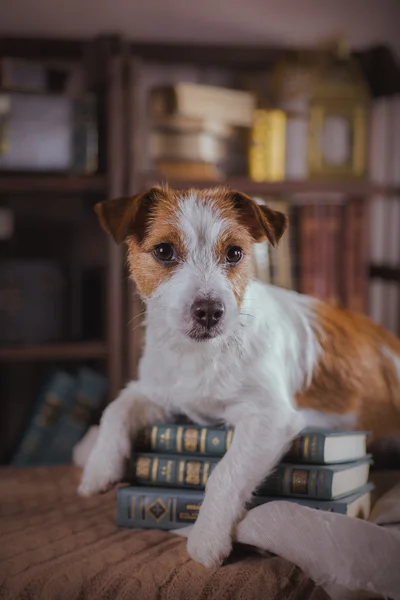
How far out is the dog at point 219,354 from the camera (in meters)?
1.00

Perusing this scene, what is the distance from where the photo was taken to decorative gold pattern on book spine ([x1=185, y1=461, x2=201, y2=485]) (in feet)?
3.67

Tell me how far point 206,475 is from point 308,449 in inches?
6.7

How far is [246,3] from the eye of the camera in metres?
2.50

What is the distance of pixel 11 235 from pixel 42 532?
59.7 inches

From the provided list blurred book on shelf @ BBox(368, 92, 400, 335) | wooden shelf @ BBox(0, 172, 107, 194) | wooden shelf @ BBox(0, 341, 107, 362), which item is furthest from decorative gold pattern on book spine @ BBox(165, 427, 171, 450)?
blurred book on shelf @ BBox(368, 92, 400, 335)

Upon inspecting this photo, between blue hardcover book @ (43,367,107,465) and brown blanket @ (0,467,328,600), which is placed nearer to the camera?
brown blanket @ (0,467,328,600)

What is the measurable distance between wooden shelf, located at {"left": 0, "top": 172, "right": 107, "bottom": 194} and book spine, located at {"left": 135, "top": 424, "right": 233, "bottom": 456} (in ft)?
3.69

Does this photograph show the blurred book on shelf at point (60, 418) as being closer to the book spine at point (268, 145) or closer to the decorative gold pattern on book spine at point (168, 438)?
the book spine at point (268, 145)

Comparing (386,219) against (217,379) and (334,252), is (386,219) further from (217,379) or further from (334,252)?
(217,379)

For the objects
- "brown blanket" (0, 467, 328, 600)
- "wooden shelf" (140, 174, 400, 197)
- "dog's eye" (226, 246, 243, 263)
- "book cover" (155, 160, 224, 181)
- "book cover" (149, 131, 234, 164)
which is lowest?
"brown blanket" (0, 467, 328, 600)

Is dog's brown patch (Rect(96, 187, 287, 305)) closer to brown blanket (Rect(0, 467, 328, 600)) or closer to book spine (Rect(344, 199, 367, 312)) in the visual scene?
brown blanket (Rect(0, 467, 328, 600))

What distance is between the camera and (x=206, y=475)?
3.65 feet

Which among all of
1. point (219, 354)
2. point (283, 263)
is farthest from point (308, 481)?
point (283, 263)

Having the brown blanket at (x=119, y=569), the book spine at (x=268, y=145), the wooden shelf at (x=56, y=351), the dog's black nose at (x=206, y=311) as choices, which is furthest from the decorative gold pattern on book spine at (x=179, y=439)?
the book spine at (x=268, y=145)
